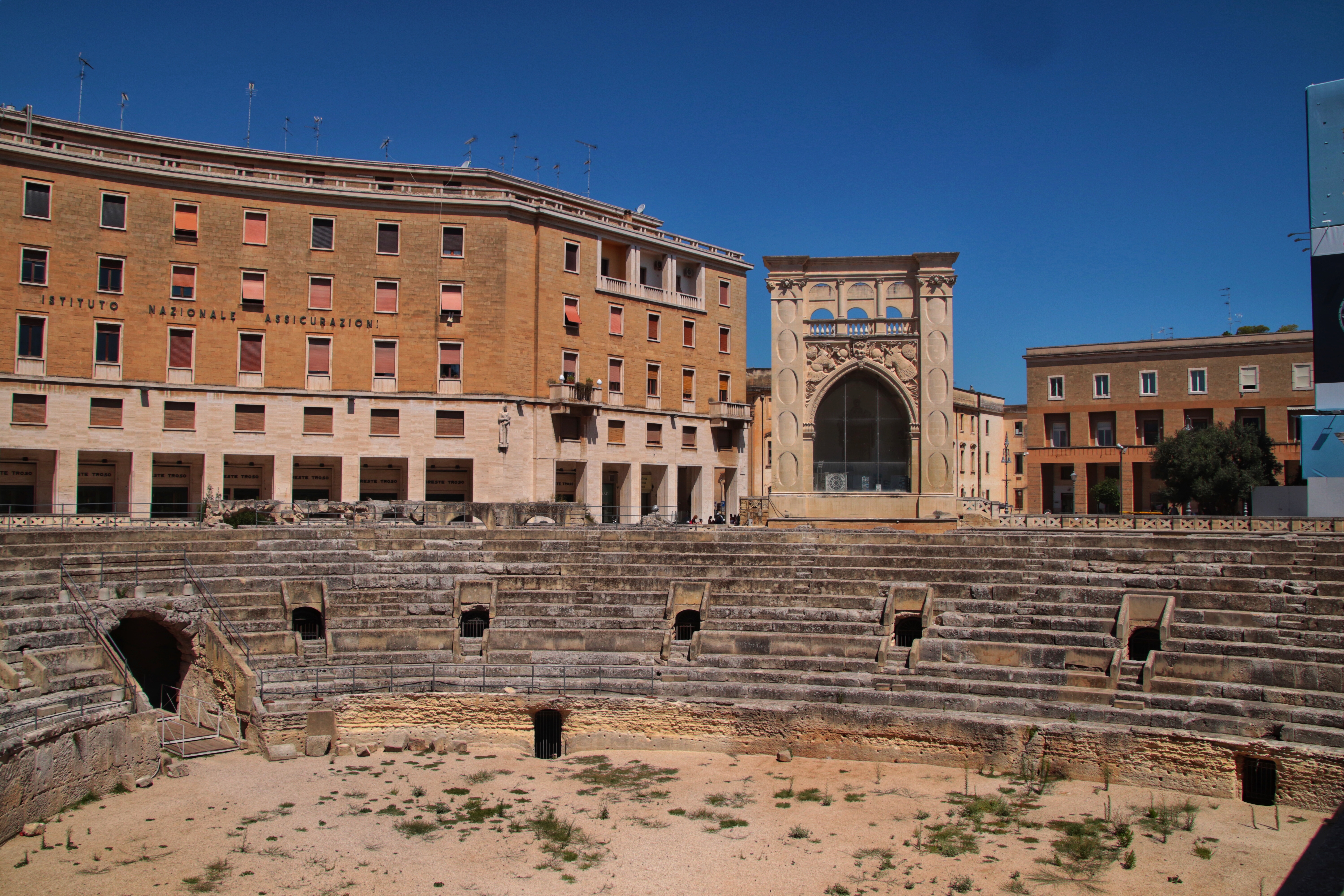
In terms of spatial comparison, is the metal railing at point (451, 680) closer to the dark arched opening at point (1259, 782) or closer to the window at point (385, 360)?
the dark arched opening at point (1259, 782)

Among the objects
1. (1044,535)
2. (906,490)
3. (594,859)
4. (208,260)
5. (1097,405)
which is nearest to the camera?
(594,859)

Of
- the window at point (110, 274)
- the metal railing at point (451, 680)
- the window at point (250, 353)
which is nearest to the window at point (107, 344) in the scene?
the window at point (110, 274)

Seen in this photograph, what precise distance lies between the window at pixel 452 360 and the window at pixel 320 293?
4.26 meters

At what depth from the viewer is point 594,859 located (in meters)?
12.3

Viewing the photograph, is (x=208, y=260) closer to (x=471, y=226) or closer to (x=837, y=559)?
(x=471, y=226)

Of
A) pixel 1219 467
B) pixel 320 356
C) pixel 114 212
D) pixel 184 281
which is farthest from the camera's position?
pixel 1219 467

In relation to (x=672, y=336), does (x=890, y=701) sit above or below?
below

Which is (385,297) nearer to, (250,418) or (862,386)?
(250,418)

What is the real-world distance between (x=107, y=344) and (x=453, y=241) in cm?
1214

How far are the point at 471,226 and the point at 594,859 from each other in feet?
91.9

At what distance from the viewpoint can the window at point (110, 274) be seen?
104ft

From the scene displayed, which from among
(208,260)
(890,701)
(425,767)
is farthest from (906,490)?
(208,260)

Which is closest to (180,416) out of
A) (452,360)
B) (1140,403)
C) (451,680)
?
(452,360)

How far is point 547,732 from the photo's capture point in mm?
17844
